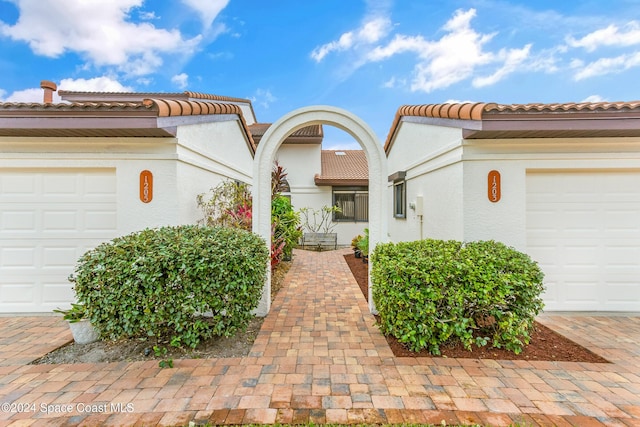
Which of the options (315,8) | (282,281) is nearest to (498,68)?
(315,8)

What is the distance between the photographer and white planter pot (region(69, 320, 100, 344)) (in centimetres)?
486

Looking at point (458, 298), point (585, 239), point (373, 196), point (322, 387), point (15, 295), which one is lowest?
point (322, 387)

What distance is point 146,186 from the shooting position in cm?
593

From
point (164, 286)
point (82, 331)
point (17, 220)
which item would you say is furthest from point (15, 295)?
point (164, 286)

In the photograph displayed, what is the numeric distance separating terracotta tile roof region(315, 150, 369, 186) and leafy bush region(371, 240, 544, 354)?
9.09 m

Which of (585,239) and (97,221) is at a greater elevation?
(97,221)

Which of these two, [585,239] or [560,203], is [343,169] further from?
[585,239]

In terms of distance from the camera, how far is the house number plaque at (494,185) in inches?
237

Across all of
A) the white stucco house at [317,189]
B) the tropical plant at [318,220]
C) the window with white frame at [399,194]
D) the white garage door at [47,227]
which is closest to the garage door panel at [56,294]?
the white garage door at [47,227]

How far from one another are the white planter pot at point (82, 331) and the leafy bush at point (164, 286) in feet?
2.72

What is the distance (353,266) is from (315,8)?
10.0 metres

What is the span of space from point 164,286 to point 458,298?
4.30 metres

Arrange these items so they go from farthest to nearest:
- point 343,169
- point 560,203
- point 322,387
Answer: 1. point 343,169
2. point 560,203
3. point 322,387

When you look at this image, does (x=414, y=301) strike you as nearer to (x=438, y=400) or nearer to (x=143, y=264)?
(x=438, y=400)
